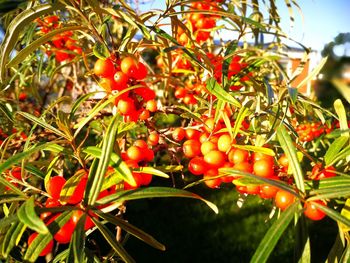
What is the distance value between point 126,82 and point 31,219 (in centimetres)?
44

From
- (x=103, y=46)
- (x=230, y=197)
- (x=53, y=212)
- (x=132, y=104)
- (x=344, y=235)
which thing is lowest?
(x=230, y=197)

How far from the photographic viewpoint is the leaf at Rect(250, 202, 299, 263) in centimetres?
52

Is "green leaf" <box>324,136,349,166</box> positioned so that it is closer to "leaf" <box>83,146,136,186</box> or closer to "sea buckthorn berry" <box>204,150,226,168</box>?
"sea buckthorn berry" <box>204,150,226,168</box>

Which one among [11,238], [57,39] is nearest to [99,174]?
[11,238]

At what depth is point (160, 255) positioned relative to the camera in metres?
2.46

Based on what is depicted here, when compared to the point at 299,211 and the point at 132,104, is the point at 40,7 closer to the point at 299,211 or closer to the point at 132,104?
the point at 132,104

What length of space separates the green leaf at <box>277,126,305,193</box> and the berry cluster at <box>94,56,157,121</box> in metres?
0.33

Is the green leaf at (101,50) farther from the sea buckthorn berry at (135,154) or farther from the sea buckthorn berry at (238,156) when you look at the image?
the sea buckthorn berry at (238,156)

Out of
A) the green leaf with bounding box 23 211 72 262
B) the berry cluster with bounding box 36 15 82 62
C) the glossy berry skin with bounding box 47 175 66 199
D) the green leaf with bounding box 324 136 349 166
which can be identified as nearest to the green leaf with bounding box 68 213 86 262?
the green leaf with bounding box 23 211 72 262

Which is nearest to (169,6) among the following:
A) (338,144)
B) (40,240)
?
(338,144)

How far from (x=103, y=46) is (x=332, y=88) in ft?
1.79

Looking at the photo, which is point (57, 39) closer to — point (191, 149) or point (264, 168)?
point (191, 149)

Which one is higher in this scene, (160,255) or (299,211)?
(299,211)

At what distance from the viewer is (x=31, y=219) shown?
1.59 feet
